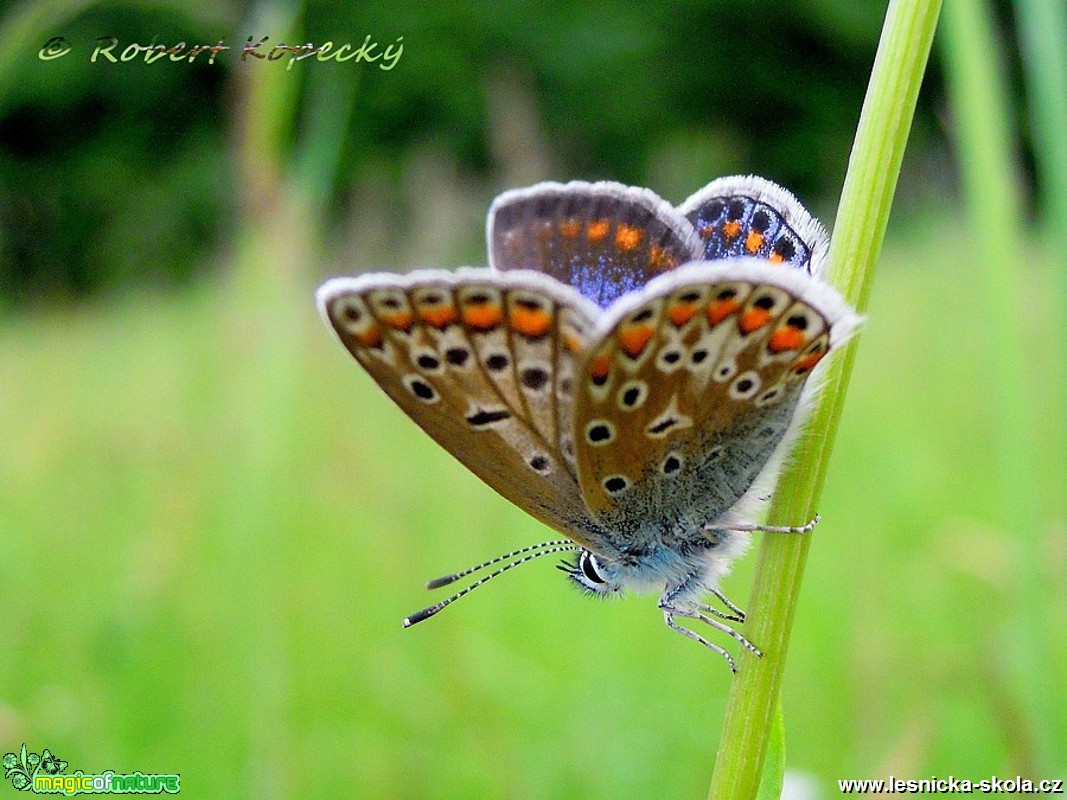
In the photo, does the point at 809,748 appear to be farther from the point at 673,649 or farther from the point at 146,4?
the point at 146,4

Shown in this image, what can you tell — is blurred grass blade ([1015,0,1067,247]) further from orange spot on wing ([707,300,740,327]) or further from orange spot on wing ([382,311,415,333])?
orange spot on wing ([382,311,415,333])

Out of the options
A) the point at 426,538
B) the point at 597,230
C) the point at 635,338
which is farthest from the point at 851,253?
the point at 426,538

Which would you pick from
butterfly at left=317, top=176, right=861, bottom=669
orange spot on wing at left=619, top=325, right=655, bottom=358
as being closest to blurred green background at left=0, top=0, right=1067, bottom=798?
butterfly at left=317, top=176, right=861, bottom=669

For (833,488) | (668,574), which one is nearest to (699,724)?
(668,574)

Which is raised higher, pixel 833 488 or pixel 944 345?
pixel 944 345

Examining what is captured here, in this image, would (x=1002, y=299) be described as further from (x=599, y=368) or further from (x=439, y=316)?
(x=439, y=316)

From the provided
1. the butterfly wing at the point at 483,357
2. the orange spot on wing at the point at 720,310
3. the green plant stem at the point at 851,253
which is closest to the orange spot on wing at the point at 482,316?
the butterfly wing at the point at 483,357

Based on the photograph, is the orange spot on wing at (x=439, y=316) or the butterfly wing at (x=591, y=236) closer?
the orange spot on wing at (x=439, y=316)

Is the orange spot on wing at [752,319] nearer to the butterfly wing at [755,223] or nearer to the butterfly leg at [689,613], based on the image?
the butterfly wing at [755,223]
